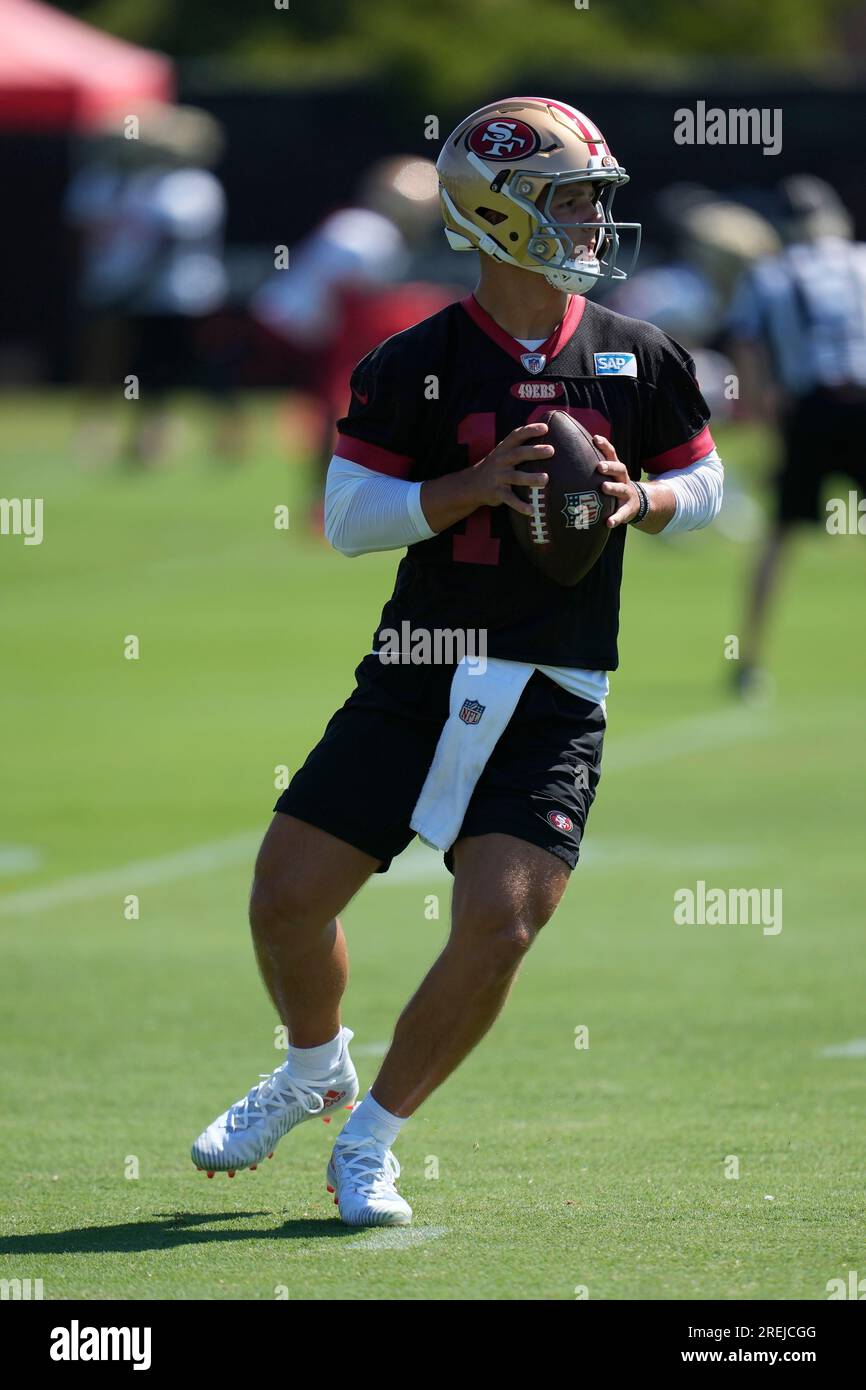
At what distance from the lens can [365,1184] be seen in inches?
173

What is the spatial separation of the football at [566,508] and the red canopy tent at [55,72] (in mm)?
15659

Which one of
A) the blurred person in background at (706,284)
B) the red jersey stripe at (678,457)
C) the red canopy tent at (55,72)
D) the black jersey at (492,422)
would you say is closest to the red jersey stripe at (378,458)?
the black jersey at (492,422)

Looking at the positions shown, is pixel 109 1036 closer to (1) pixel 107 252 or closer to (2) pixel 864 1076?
(2) pixel 864 1076

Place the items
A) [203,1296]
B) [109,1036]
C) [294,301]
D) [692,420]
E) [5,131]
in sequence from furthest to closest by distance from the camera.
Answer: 1. [5,131]
2. [294,301]
3. [109,1036]
4. [692,420]
5. [203,1296]

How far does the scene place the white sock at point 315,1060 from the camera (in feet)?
15.4

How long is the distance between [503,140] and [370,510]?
753mm

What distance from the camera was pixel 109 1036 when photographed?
5977mm

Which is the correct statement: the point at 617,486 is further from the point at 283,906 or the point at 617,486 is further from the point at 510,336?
the point at 283,906

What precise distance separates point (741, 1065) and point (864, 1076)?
0.30 metres

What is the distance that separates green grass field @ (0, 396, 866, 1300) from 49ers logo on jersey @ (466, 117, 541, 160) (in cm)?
202

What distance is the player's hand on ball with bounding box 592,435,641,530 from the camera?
4.30 metres

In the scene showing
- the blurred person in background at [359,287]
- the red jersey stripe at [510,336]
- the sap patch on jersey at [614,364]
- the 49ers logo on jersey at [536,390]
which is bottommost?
the 49ers logo on jersey at [536,390]

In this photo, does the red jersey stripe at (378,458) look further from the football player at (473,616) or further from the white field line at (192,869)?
the white field line at (192,869)
